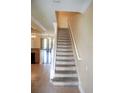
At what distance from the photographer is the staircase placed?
5711 mm

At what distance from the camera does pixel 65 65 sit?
6.60 metres

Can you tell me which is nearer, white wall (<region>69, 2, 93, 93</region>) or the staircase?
white wall (<region>69, 2, 93, 93</region>)

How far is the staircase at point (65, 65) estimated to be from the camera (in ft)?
18.7

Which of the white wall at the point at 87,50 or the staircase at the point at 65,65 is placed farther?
the staircase at the point at 65,65

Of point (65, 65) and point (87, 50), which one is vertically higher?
point (87, 50)

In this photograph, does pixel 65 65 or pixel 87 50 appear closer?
pixel 87 50
